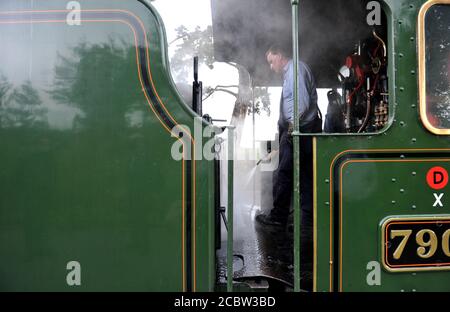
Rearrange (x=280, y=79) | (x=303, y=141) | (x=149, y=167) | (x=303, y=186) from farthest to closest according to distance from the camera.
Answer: (x=280, y=79) → (x=303, y=186) → (x=303, y=141) → (x=149, y=167)

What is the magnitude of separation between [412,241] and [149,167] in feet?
4.71

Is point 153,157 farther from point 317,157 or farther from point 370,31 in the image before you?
point 370,31

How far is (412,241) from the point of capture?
199 centimetres

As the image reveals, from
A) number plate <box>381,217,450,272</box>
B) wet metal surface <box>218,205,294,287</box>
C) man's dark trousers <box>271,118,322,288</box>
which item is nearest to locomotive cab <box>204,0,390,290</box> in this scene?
wet metal surface <box>218,205,294,287</box>

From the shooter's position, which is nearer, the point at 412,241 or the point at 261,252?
the point at 412,241

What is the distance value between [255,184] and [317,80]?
1385mm

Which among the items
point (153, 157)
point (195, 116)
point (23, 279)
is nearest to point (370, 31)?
point (195, 116)

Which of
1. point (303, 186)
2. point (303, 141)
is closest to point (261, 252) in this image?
point (303, 186)

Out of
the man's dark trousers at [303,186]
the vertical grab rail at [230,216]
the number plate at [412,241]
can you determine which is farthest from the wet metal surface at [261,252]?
the number plate at [412,241]

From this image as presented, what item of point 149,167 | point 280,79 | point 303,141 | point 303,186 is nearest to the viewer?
point 149,167

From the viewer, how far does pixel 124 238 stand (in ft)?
6.49

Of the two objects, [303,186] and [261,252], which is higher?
[303,186]

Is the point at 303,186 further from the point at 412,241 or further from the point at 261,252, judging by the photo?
the point at 412,241

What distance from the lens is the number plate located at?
78.4 inches
